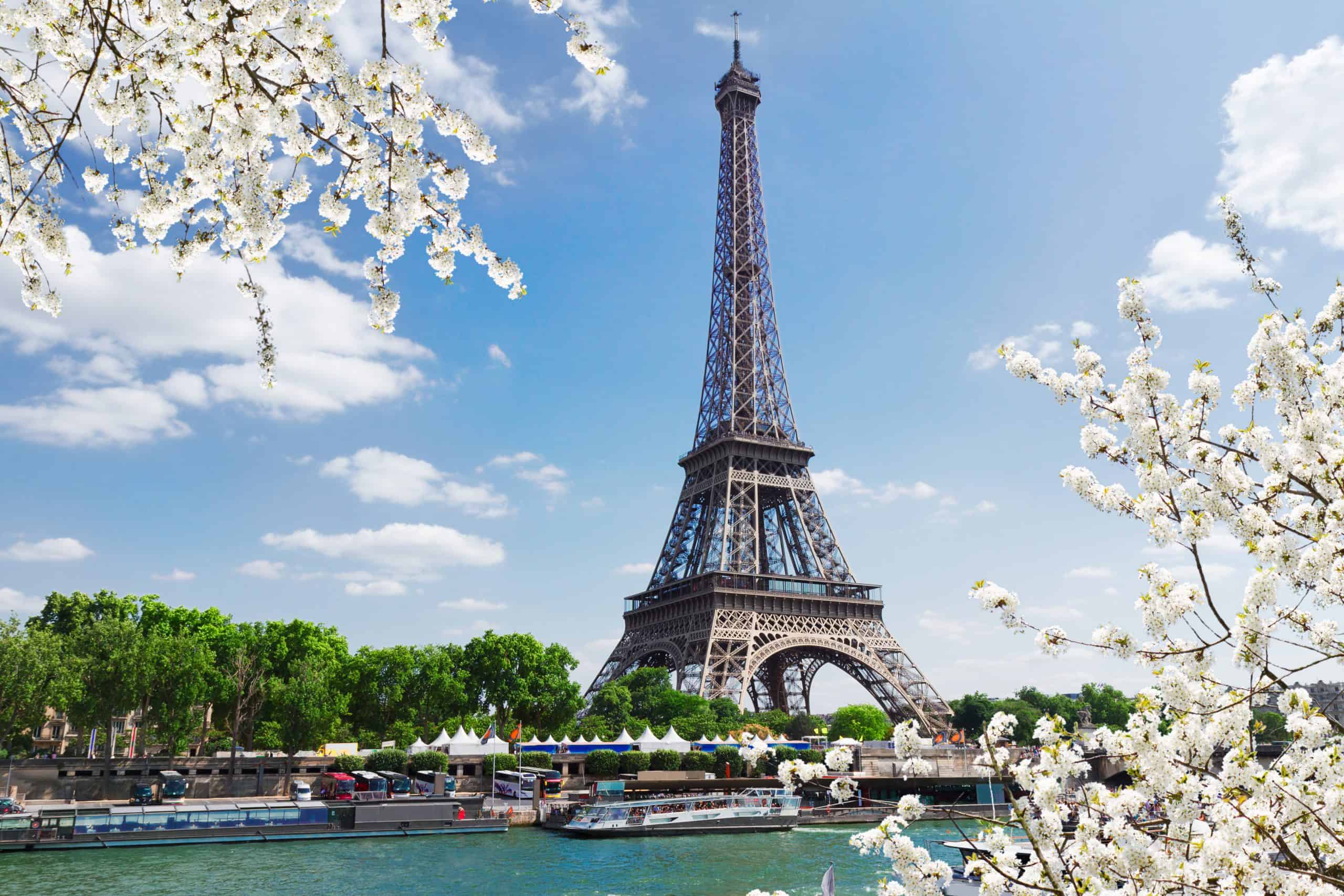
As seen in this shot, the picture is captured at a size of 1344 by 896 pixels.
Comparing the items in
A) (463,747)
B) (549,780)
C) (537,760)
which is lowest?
(549,780)

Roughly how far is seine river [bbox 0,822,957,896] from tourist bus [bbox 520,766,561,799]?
A: 11.9 metres

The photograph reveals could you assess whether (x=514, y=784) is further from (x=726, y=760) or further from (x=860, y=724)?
(x=860, y=724)

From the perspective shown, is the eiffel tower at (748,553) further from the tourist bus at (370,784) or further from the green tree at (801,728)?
the tourist bus at (370,784)

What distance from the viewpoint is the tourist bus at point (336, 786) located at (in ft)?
168

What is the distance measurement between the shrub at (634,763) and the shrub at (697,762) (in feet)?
4.14

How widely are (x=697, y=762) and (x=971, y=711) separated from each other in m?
53.2

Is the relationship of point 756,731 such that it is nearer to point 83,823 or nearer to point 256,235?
point 83,823

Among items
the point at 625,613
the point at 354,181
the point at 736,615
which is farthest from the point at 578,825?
the point at 354,181

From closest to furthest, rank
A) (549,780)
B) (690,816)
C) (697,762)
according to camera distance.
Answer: (690,816)
(549,780)
(697,762)

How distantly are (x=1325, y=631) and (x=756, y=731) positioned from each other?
60938mm

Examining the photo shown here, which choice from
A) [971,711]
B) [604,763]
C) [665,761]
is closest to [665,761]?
[665,761]

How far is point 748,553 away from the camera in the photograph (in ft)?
245

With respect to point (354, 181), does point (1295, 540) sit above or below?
below

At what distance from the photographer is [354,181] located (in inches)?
279
